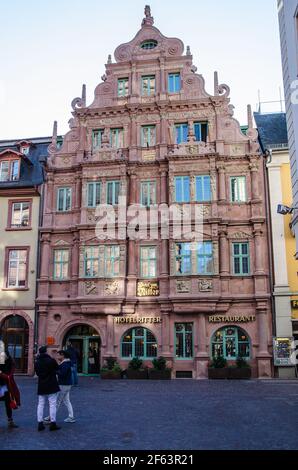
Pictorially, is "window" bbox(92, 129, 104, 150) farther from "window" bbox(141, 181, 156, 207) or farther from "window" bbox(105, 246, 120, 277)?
"window" bbox(105, 246, 120, 277)

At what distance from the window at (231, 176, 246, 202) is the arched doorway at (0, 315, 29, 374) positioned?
13.5 metres

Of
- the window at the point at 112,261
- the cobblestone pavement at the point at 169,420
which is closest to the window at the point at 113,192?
the window at the point at 112,261

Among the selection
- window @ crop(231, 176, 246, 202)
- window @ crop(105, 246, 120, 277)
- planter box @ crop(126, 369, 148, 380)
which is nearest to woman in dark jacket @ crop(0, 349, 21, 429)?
planter box @ crop(126, 369, 148, 380)

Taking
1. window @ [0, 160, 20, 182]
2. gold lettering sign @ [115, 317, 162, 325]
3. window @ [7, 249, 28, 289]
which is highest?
window @ [0, 160, 20, 182]

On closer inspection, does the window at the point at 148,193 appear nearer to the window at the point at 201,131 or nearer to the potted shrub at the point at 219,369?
the window at the point at 201,131

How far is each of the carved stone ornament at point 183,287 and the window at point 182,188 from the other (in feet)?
14.8

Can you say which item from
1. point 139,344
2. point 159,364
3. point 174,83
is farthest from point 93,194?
point 159,364

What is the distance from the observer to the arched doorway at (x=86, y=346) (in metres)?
26.4

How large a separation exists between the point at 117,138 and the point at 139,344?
1176cm

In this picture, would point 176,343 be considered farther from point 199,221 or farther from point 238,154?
point 238,154

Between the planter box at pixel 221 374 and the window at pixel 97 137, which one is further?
the window at pixel 97 137

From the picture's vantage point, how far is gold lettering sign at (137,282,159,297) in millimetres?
25927

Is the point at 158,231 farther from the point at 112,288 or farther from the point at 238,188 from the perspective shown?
the point at 238,188
